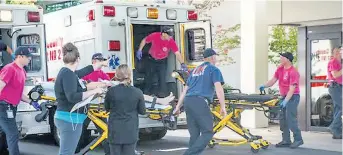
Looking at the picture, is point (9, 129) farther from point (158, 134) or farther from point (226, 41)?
point (226, 41)

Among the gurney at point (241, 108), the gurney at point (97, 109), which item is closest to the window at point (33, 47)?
the gurney at point (97, 109)

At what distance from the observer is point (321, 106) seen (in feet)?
38.9

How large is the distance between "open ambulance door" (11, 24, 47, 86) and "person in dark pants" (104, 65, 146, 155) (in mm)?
3943

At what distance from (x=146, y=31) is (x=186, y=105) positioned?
3576mm

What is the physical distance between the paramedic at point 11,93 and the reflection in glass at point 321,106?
6.44 m

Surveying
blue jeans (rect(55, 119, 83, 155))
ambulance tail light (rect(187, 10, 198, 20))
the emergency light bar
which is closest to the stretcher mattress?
ambulance tail light (rect(187, 10, 198, 20))

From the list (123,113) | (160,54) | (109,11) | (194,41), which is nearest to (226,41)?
(194,41)

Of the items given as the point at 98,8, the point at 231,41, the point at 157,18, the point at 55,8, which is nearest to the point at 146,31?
the point at 157,18

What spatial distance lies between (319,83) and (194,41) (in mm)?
3097

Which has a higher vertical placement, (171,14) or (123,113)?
(171,14)

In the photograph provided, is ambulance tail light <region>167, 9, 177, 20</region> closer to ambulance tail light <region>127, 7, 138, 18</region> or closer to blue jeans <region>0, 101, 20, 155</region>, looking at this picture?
ambulance tail light <region>127, 7, 138, 18</region>

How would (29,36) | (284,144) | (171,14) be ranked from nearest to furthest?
(284,144), (29,36), (171,14)

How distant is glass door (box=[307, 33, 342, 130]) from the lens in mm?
11672

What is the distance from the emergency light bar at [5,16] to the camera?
958cm
